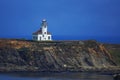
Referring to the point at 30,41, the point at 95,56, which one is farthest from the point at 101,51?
the point at 30,41

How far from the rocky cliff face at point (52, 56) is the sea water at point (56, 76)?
691 cm

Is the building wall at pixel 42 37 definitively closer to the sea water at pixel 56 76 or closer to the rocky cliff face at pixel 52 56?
the rocky cliff face at pixel 52 56

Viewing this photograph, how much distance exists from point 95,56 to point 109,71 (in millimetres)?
9474

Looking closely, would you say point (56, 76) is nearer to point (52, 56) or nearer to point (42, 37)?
point (52, 56)

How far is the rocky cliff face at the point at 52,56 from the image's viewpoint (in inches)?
5802

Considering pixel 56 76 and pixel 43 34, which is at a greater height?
pixel 43 34

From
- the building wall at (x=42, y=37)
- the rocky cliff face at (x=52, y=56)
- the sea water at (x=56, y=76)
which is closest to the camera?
the sea water at (x=56, y=76)

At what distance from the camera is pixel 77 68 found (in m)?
148

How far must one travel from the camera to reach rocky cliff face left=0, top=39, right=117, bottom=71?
147m

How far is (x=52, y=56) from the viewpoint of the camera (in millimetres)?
150500

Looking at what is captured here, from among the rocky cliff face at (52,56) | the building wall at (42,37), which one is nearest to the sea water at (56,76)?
the rocky cliff face at (52,56)

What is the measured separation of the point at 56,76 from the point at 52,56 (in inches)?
697

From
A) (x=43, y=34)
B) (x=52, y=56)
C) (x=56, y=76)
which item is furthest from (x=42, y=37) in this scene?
(x=56, y=76)

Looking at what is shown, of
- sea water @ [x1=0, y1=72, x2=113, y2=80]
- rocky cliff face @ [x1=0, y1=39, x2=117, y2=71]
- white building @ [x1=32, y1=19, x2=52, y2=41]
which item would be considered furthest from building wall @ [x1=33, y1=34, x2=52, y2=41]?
sea water @ [x1=0, y1=72, x2=113, y2=80]
